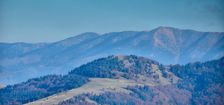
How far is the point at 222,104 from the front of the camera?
4616cm

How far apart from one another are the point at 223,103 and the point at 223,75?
2.16 metres

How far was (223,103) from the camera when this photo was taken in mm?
Result: 46031

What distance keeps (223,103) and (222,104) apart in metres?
0.16

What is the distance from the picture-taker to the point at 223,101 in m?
46.4

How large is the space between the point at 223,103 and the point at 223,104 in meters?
0.12

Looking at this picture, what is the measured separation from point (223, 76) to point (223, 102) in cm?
195

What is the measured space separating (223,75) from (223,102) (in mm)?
2047

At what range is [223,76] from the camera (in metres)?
46.4

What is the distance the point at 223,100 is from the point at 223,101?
0.56 ft

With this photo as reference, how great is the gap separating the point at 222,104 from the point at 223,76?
6.90ft

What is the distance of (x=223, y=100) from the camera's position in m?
46.5

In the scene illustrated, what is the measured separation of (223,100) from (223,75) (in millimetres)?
1888
